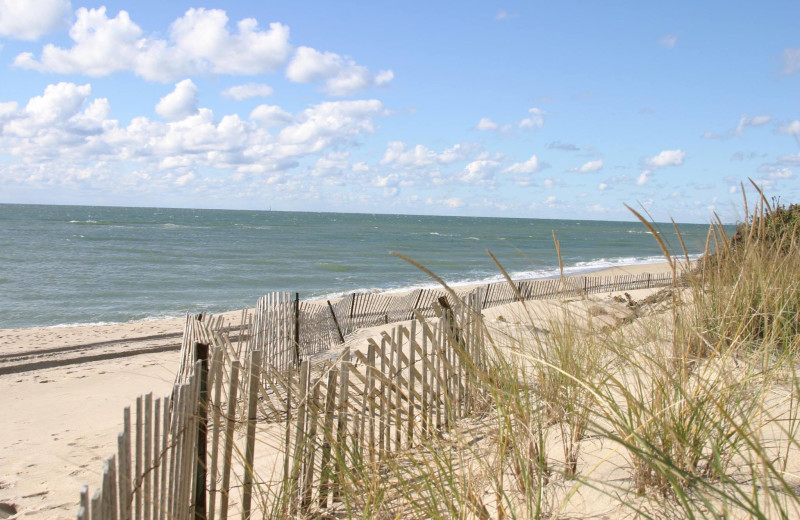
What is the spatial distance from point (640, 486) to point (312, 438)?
133cm

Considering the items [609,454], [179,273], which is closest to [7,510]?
[609,454]

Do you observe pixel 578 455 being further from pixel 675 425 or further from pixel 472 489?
pixel 472 489

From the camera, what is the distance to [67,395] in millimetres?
8836

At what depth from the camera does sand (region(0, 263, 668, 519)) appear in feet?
15.2

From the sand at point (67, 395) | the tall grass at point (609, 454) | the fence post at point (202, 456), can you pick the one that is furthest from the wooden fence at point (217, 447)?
the sand at point (67, 395)

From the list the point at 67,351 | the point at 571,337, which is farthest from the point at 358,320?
the point at 571,337

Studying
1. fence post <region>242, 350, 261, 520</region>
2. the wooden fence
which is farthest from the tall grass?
fence post <region>242, 350, 261, 520</region>

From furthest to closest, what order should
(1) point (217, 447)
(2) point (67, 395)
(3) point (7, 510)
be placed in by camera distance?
(2) point (67, 395) → (3) point (7, 510) → (1) point (217, 447)

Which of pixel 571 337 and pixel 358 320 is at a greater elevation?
pixel 571 337

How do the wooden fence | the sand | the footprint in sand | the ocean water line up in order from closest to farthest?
the wooden fence
the footprint in sand
the sand
the ocean water

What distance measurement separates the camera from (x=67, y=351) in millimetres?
12500

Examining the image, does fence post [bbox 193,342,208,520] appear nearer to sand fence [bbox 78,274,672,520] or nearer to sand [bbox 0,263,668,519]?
sand fence [bbox 78,274,672,520]

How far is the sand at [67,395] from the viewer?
463 centimetres

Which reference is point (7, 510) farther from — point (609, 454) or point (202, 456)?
point (609, 454)
